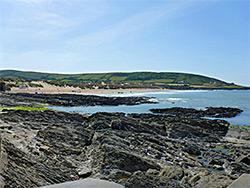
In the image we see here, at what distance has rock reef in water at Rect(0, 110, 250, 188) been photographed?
7551 millimetres

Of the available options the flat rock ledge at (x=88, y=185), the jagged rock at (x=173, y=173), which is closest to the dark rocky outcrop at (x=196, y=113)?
the jagged rock at (x=173, y=173)

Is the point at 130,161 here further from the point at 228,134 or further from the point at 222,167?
the point at 228,134

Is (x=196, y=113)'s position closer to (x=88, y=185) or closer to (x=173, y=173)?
(x=173, y=173)

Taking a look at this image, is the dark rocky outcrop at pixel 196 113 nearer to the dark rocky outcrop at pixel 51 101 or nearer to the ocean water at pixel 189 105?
the ocean water at pixel 189 105

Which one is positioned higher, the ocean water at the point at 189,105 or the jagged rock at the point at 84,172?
the jagged rock at the point at 84,172

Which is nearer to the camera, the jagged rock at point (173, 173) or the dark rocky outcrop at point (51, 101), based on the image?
the jagged rock at point (173, 173)

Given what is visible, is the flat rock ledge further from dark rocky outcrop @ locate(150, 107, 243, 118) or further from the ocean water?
dark rocky outcrop @ locate(150, 107, 243, 118)

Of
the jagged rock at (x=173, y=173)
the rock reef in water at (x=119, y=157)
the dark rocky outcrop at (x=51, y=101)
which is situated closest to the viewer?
the rock reef in water at (x=119, y=157)

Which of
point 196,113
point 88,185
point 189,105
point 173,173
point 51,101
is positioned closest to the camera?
point 88,185

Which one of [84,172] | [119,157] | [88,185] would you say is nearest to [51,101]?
[119,157]

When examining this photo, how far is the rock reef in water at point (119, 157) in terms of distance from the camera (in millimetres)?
7551

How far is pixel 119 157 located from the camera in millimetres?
11164

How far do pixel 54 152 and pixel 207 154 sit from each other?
1054cm

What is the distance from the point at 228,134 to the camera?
22.9 meters
